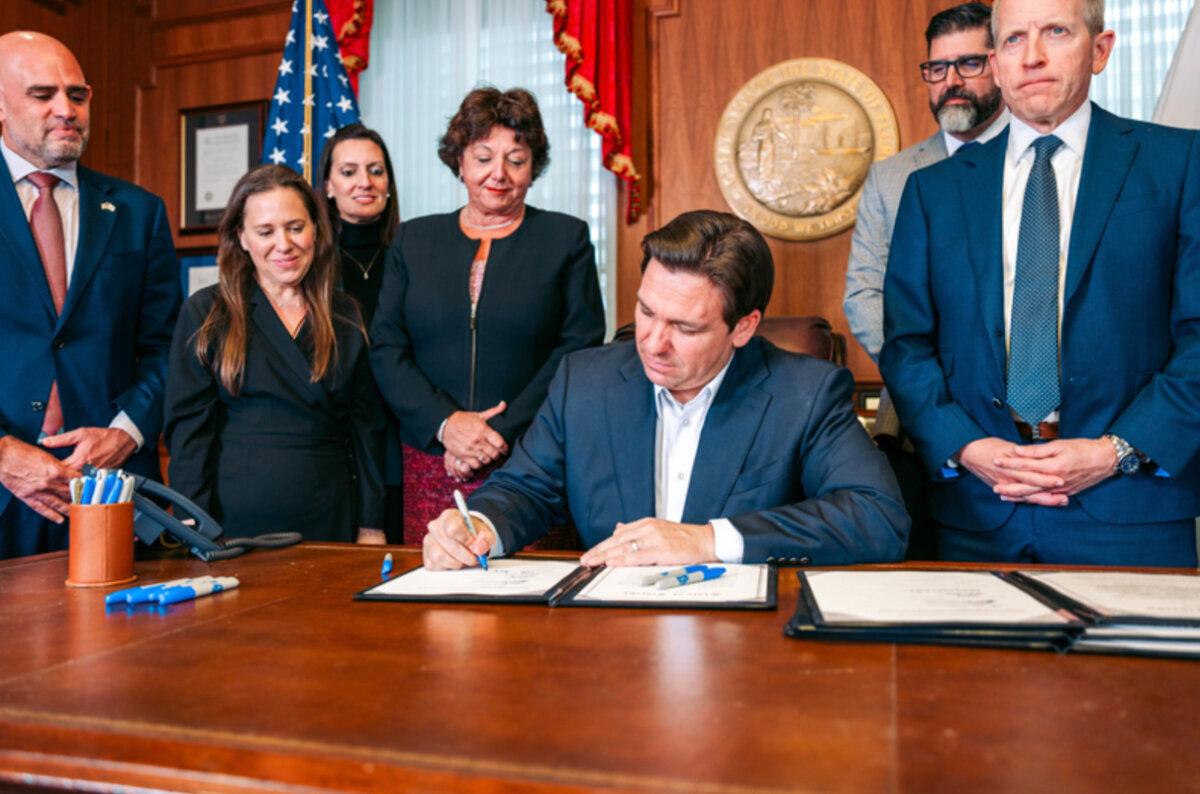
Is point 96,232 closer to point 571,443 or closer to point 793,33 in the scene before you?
point 571,443

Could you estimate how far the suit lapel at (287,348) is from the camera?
2.55m

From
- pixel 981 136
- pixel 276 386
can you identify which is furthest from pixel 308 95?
pixel 981 136

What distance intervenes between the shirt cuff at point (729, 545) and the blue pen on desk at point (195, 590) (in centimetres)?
76

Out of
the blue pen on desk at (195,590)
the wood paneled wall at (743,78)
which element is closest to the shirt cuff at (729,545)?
the blue pen on desk at (195,590)

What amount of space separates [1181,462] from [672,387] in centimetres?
97

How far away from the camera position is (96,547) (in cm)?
159

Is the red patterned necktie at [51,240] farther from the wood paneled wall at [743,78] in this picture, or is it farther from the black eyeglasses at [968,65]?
the wood paneled wall at [743,78]

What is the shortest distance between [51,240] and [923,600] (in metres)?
2.53

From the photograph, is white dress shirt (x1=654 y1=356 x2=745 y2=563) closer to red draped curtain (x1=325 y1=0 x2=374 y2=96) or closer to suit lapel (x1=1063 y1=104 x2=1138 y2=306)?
suit lapel (x1=1063 y1=104 x2=1138 y2=306)

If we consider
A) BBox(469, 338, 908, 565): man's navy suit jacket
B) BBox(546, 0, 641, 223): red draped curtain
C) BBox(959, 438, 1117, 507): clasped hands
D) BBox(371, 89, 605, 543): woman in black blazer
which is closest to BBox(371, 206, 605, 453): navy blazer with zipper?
BBox(371, 89, 605, 543): woman in black blazer

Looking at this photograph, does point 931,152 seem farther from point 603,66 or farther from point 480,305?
point 603,66

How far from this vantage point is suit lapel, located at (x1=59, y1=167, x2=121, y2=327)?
8.93 feet

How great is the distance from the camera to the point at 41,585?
1.60 metres

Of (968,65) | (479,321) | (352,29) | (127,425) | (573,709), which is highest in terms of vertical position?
(352,29)
